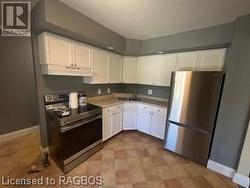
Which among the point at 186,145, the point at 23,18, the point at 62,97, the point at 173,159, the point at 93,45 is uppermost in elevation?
the point at 23,18

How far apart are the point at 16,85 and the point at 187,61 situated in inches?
155

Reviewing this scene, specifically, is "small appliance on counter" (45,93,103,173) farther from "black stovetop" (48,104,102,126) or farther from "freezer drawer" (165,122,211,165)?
"freezer drawer" (165,122,211,165)

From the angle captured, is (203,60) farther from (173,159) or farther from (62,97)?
(62,97)

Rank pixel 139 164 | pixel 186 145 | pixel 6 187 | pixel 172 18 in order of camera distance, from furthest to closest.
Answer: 1. pixel 186 145
2. pixel 139 164
3. pixel 172 18
4. pixel 6 187

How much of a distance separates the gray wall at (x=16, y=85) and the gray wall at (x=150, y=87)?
105 inches

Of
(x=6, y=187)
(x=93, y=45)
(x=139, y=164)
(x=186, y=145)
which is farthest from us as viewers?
(x=93, y=45)

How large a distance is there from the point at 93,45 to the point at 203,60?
2332mm

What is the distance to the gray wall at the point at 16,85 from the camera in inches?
104

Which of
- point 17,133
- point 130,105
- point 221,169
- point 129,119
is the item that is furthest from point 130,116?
point 17,133

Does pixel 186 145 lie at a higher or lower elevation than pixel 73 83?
lower

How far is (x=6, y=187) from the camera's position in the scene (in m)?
1.65

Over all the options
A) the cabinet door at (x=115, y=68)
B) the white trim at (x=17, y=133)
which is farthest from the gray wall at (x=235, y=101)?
the white trim at (x=17, y=133)

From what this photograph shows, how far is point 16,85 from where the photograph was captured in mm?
2832

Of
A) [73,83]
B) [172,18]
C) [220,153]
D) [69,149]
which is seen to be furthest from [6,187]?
[172,18]
